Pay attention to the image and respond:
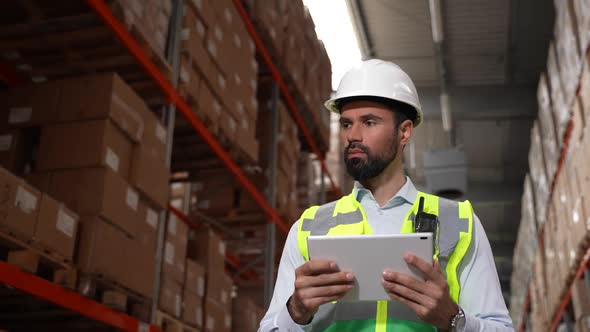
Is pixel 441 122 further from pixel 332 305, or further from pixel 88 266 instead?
pixel 332 305

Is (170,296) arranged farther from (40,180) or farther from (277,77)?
(277,77)

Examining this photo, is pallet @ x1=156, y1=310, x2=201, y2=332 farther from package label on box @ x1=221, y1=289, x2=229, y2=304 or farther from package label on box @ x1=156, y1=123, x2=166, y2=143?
package label on box @ x1=156, y1=123, x2=166, y2=143

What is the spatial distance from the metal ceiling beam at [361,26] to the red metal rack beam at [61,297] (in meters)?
6.04

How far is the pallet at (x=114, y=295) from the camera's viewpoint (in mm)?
3484

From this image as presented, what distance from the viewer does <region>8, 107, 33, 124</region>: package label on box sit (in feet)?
12.7

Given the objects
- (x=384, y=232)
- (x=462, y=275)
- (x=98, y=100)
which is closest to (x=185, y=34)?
(x=98, y=100)

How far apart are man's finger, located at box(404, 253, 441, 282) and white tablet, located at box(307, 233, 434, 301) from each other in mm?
23

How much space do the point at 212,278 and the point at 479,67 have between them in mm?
7113

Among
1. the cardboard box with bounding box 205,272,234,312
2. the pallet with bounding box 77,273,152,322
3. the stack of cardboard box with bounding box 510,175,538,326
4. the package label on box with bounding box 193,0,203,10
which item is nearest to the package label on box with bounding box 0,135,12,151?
the pallet with bounding box 77,273,152,322

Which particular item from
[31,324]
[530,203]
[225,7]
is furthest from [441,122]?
[31,324]

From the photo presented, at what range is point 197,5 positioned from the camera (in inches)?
200

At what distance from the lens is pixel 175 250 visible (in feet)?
15.4

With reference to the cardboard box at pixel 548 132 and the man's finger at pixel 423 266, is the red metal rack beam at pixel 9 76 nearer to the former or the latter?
the man's finger at pixel 423 266

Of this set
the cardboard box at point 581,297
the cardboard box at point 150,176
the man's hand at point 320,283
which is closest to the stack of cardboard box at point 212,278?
the cardboard box at point 150,176
